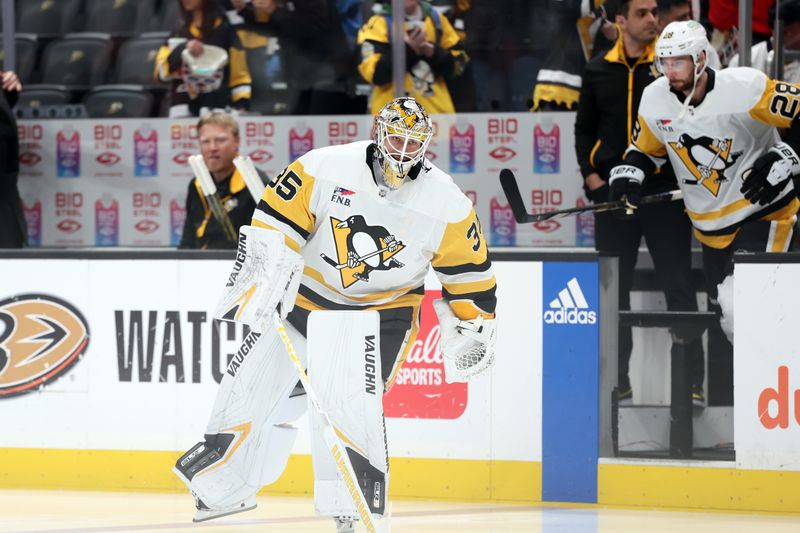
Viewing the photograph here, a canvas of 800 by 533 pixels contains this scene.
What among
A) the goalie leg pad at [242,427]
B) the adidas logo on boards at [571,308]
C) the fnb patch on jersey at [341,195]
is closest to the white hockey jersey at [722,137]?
the adidas logo on boards at [571,308]

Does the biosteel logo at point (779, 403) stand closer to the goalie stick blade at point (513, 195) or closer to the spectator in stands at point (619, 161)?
the spectator in stands at point (619, 161)

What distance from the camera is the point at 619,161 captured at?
541cm

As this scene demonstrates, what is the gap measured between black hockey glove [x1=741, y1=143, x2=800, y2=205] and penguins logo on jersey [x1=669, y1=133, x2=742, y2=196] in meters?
0.10

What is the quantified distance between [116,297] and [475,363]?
1.73 metres

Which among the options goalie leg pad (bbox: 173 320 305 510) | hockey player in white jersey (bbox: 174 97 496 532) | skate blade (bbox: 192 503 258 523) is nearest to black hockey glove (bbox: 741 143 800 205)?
hockey player in white jersey (bbox: 174 97 496 532)

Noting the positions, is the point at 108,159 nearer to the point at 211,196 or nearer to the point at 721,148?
the point at 211,196

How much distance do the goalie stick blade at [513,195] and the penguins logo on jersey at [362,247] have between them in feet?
3.37

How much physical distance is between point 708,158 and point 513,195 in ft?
2.44

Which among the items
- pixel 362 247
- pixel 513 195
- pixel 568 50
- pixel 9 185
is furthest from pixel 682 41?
pixel 9 185

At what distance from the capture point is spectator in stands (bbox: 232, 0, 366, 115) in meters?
6.11

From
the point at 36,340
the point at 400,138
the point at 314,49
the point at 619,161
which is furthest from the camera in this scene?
the point at 314,49

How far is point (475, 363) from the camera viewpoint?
4020 millimetres

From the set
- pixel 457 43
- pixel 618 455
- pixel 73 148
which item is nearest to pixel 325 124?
pixel 457 43

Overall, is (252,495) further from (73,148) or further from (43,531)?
(73,148)
